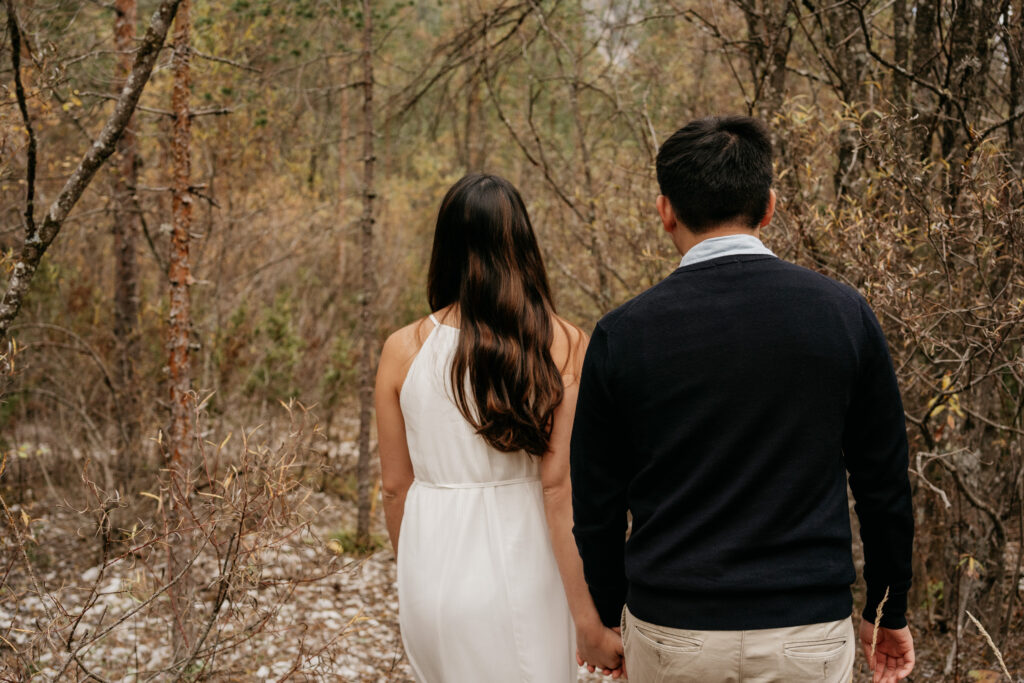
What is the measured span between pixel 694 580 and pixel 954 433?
272 centimetres

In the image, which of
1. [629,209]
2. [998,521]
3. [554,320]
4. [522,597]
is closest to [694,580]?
[522,597]

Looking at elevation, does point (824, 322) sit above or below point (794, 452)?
above

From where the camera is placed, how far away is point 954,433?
383 centimetres

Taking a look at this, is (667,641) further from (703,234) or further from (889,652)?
(703,234)

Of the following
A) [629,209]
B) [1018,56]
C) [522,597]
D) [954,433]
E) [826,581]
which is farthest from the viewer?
[629,209]

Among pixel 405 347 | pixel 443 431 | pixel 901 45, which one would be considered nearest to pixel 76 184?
pixel 405 347

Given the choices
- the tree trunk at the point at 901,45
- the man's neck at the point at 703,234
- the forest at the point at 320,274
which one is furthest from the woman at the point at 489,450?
the tree trunk at the point at 901,45

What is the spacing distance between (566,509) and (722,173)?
109 centimetres

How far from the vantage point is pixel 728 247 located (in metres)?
1.79

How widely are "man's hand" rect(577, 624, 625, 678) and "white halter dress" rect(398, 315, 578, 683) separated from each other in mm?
167

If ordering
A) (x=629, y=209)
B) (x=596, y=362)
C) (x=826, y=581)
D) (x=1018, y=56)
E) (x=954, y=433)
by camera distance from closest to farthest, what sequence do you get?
(x=826, y=581)
(x=596, y=362)
(x=1018, y=56)
(x=954, y=433)
(x=629, y=209)

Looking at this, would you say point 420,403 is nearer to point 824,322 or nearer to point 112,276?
point 824,322

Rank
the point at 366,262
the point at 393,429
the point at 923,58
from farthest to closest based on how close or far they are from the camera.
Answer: the point at 366,262 → the point at 923,58 → the point at 393,429

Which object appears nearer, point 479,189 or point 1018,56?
point 479,189
